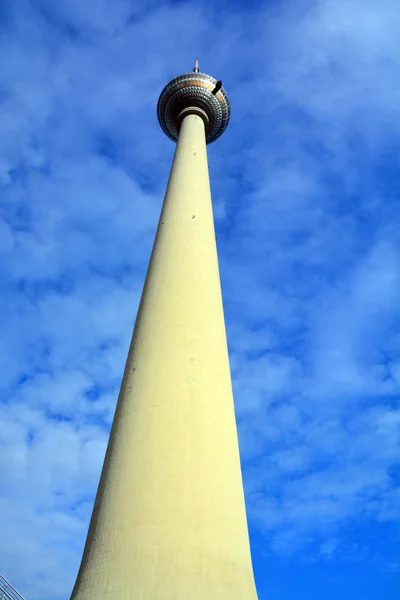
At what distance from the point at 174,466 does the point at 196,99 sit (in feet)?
58.8

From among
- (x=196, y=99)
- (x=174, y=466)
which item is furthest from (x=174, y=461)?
(x=196, y=99)

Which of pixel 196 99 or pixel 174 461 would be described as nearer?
pixel 174 461

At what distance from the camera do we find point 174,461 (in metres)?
9.20

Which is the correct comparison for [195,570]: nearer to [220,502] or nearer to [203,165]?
[220,502]

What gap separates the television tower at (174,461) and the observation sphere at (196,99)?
10.8m

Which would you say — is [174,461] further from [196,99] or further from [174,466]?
[196,99]

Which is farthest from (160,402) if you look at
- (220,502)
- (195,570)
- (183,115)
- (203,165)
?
→ (183,115)

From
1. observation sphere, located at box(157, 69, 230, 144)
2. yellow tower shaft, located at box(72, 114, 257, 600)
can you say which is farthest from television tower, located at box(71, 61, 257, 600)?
observation sphere, located at box(157, 69, 230, 144)

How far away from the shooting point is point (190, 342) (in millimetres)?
11289

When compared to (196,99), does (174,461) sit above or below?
below

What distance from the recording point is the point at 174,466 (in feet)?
30.0

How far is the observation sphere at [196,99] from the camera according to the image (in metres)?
22.7

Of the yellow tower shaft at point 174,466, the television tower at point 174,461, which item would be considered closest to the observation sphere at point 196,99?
the television tower at point 174,461

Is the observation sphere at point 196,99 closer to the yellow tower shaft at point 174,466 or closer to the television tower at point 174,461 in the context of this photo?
the television tower at point 174,461
